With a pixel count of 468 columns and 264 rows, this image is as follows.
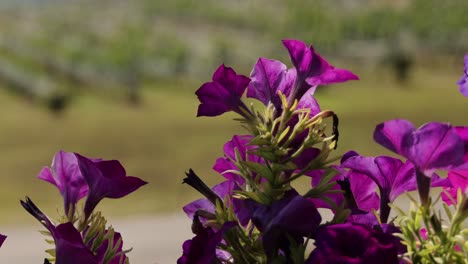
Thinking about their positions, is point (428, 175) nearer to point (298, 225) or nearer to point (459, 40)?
point (298, 225)

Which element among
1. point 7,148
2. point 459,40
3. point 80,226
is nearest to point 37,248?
point 7,148

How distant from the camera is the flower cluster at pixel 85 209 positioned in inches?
33.2

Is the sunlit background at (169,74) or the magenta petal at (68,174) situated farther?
the sunlit background at (169,74)

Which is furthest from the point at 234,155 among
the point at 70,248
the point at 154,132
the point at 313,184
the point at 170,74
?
the point at 170,74

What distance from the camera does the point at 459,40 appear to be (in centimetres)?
2797

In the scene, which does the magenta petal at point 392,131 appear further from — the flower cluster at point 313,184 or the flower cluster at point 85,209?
the flower cluster at point 85,209

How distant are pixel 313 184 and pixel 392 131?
0.56ft

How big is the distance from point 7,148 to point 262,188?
1686 cm

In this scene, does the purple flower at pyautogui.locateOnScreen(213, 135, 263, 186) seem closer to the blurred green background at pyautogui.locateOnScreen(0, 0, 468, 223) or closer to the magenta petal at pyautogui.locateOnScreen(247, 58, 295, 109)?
the magenta petal at pyautogui.locateOnScreen(247, 58, 295, 109)

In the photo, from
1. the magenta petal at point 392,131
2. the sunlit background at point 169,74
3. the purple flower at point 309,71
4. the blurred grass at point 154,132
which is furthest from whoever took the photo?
the sunlit background at point 169,74

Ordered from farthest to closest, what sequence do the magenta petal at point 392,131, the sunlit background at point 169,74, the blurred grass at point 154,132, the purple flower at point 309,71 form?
the sunlit background at point 169,74, the blurred grass at point 154,132, the purple flower at point 309,71, the magenta petal at point 392,131

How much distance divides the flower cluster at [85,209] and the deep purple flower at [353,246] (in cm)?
22

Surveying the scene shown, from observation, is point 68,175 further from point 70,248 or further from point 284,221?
point 284,221

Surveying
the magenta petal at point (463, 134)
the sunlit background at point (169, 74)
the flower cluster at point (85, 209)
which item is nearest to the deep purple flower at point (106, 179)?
the flower cluster at point (85, 209)
